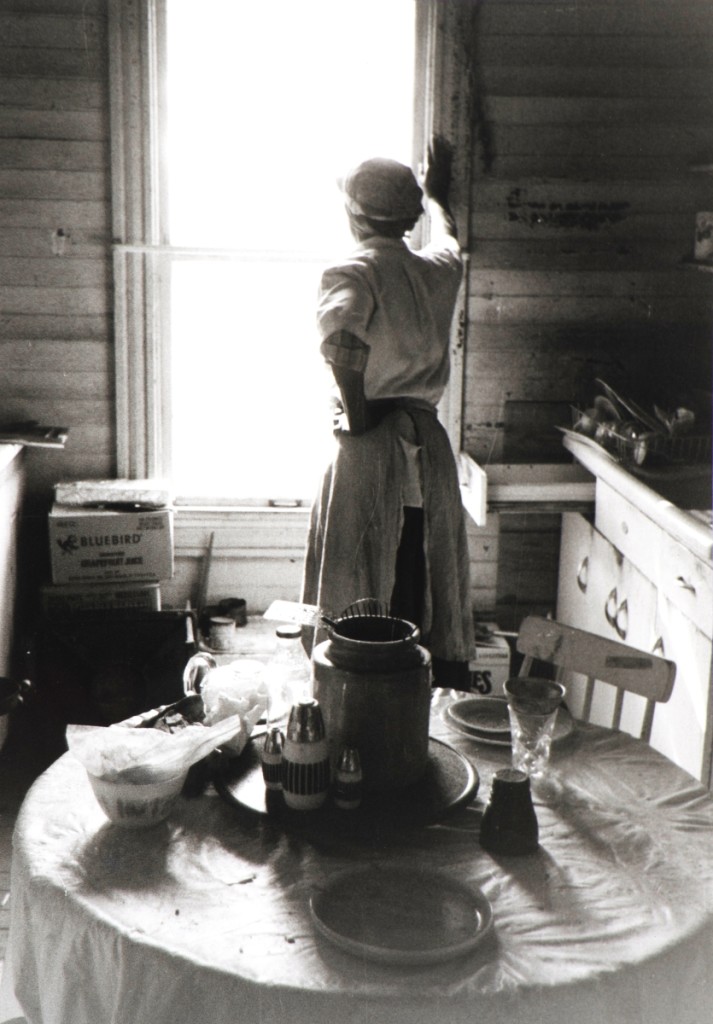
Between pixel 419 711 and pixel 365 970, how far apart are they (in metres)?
0.48

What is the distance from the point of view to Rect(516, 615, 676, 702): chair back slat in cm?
Result: 209

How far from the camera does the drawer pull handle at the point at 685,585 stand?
280cm

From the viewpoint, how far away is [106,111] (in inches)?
155

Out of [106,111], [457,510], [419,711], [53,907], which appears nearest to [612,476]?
[457,510]

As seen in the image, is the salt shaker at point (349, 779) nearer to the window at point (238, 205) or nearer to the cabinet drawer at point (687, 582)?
the cabinet drawer at point (687, 582)

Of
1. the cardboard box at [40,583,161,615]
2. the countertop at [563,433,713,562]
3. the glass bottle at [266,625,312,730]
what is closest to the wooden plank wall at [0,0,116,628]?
the cardboard box at [40,583,161,615]

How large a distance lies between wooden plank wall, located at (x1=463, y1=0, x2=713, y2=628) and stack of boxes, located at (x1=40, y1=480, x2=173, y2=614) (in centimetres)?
126

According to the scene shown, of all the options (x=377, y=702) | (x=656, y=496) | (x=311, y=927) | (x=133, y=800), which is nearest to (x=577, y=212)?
(x=656, y=496)

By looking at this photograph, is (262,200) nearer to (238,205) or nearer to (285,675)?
(238,205)

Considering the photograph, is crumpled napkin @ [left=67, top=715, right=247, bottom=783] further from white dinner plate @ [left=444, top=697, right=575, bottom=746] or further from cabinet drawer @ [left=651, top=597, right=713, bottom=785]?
cabinet drawer @ [left=651, top=597, right=713, bottom=785]

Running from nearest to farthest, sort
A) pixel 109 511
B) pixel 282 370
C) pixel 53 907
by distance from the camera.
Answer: pixel 53 907
pixel 109 511
pixel 282 370

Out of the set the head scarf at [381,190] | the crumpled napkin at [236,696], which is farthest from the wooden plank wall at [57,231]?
the crumpled napkin at [236,696]

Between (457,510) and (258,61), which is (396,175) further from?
(258,61)

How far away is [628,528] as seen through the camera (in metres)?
3.40
